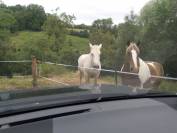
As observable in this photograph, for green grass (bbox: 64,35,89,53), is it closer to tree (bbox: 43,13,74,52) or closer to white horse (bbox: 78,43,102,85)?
tree (bbox: 43,13,74,52)

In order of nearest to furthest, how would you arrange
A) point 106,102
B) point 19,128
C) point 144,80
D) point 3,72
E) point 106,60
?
point 19,128
point 106,102
point 144,80
point 3,72
point 106,60

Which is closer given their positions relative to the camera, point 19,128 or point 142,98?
point 19,128

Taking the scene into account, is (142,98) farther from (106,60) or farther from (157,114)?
(106,60)

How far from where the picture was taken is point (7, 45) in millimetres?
26141

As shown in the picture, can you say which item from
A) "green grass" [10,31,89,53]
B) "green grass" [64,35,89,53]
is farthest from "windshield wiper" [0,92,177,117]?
"green grass" [64,35,89,53]

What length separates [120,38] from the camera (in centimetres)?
2836

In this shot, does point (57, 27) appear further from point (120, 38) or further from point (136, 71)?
point (136, 71)

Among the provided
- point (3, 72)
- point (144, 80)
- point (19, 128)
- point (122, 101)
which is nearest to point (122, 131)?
point (122, 101)

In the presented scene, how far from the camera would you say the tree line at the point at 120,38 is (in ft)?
83.7

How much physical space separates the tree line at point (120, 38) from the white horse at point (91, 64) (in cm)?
1016

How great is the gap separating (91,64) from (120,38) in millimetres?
14610

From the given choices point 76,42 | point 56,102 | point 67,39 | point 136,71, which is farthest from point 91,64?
point 76,42

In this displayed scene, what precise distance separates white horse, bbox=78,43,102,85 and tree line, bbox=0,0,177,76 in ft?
33.3

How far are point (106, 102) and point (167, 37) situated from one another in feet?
85.0
